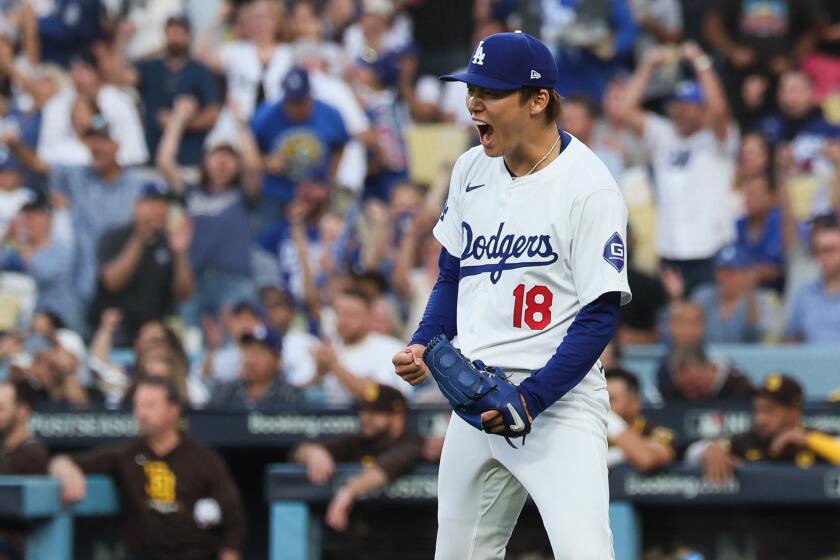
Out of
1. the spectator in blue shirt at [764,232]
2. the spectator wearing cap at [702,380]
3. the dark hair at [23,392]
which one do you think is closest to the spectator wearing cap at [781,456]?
the spectator wearing cap at [702,380]

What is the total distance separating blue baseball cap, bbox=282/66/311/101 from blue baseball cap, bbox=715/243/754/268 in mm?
3001

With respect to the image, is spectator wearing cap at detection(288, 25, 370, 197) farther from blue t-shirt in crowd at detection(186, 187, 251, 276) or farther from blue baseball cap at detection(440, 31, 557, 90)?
blue baseball cap at detection(440, 31, 557, 90)

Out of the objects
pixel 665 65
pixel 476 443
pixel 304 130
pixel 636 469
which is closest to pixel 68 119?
pixel 304 130

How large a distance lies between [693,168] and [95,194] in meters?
3.97

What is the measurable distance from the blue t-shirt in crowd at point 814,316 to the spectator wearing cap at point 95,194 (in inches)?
171

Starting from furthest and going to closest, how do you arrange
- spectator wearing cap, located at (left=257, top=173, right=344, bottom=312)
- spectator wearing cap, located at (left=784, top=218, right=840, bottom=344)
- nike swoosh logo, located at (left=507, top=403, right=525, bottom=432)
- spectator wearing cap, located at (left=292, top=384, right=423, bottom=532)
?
1. spectator wearing cap, located at (left=257, top=173, right=344, bottom=312)
2. spectator wearing cap, located at (left=784, top=218, right=840, bottom=344)
3. spectator wearing cap, located at (left=292, top=384, right=423, bottom=532)
4. nike swoosh logo, located at (left=507, top=403, right=525, bottom=432)

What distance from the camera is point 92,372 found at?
966cm

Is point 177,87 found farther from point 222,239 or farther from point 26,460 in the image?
point 26,460

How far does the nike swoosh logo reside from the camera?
424 centimetres

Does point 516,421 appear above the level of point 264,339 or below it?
below

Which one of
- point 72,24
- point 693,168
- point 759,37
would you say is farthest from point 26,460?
point 759,37

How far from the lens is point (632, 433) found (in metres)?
7.18

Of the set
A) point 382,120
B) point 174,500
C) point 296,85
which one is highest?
point 296,85

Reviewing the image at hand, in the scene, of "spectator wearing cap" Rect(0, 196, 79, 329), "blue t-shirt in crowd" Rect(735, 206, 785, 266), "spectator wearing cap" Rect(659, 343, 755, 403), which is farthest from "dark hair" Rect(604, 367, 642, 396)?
"spectator wearing cap" Rect(0, 196, 79, 329)
